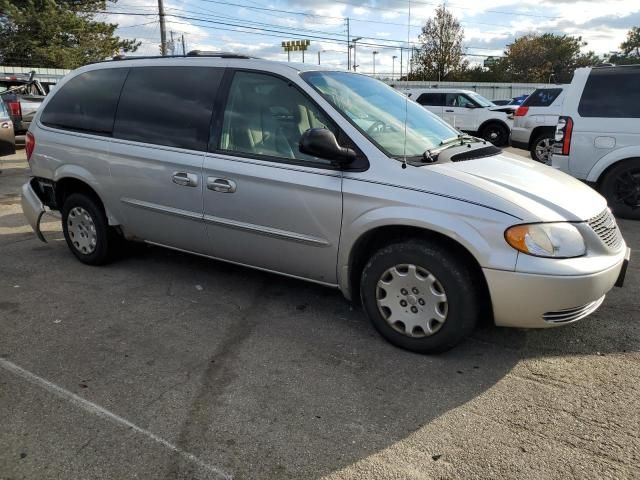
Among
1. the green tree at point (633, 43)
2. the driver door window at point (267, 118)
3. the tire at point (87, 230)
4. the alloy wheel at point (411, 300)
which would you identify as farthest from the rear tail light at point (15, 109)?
the green tree at point (633, 43)

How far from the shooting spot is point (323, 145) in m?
3.26

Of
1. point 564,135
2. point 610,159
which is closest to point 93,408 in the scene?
point 564,135

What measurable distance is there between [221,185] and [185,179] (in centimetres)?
35

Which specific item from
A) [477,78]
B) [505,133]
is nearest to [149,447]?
[505,133]

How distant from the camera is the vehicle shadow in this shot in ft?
8.57

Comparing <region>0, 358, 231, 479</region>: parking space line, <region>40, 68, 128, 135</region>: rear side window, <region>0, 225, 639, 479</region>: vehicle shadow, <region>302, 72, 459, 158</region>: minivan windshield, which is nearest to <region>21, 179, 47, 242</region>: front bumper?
<region>0, 225, 639, 479</region>: vehicle shadow

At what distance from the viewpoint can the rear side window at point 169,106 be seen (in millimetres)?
4078

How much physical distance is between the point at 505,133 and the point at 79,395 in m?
16.3

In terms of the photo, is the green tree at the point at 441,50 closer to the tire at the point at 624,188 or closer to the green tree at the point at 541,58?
the green tree at the point at 541,58

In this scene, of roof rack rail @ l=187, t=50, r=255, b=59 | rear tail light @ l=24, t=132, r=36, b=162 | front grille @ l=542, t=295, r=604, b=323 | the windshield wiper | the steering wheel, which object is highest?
roof rack rail @ l=187, t=50, r=255, b=59

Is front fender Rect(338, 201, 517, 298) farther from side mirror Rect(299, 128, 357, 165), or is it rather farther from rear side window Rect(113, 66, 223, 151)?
rear side window Rect(113, 66, 223, 151)

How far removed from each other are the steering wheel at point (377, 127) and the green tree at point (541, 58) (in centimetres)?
6477

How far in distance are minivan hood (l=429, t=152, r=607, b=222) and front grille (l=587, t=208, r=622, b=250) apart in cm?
4

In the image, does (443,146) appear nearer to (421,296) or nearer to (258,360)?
(421,296)
